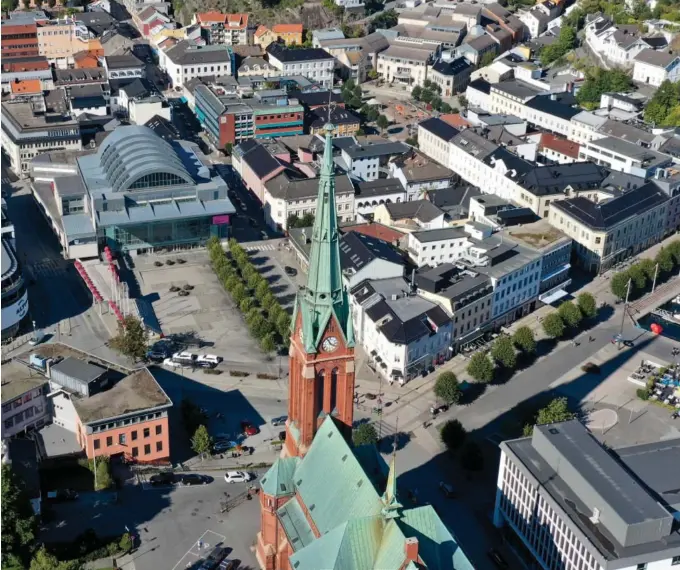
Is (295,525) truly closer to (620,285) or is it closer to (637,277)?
(620,285)

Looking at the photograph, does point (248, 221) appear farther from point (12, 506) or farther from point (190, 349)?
point (12, 506)

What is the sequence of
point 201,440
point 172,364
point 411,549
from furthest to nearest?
1. point 172,364
2. point 201,440
3. point 411,549

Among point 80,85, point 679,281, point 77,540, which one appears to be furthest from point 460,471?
point 80,85

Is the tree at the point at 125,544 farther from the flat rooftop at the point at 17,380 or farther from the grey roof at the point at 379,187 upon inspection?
the grey roof at the point at 379,187

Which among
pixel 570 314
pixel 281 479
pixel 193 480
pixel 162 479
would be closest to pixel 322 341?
pixel 281 479

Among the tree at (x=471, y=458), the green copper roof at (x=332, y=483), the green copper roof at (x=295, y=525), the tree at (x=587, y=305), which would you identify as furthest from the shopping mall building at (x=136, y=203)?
the green copper roof at (x=332, y=483)

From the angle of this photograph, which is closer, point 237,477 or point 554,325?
point 237,477
